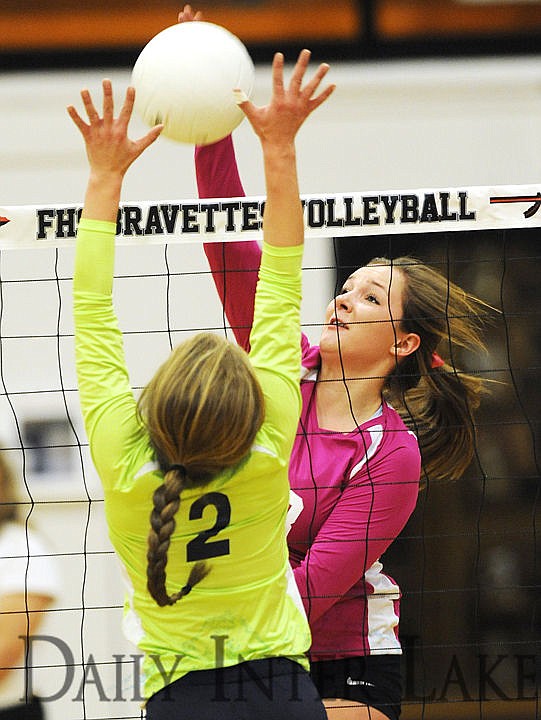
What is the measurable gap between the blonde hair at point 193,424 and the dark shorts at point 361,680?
2.43 ft

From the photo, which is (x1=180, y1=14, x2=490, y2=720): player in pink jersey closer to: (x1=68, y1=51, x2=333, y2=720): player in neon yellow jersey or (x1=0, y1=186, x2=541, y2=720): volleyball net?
(x1=68, y1=51, x2=333, y2=720): player in neon yellow jersey

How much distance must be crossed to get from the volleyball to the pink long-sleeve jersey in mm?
165

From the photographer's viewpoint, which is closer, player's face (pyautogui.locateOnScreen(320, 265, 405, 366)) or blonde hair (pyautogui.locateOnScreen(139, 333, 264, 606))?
blonde hair (pyautogui.locateOnScreen(139, 333, 264, 606))

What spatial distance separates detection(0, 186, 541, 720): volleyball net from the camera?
3.97 meters

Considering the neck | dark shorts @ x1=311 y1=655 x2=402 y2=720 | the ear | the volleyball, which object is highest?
the volleyball

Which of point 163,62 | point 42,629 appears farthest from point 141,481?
point 42,629

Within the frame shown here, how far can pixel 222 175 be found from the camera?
7.68ft

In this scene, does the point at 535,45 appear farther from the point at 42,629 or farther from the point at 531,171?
the point at 42,629

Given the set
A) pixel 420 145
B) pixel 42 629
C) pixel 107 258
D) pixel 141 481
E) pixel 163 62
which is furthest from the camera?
pixel 420 145

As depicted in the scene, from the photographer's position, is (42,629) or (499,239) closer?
(42,629)

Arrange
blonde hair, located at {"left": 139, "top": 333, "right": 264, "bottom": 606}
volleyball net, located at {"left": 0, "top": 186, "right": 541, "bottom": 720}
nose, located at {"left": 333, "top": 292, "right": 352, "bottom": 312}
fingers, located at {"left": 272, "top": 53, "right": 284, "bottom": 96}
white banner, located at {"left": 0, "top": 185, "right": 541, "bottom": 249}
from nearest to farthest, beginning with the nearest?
blonde hair, located at {"left": 139, "top": 333, "right": 264, "bottom": 606}, fingers, located at {"left": 272, "top": 53, "right": 284, "bottom": 96}, white banner, located at {"left": 0, "top": 185, "right": 541, "bottom": 249}, nose, located at {"left": 333, "top": 292, "right": 352, "bottom": 312}, volleyball net, located at {"left": 0, "top": 186, "right": 541, "bottom": 720}

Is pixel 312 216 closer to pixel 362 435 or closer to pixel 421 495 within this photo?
pixel 362 435

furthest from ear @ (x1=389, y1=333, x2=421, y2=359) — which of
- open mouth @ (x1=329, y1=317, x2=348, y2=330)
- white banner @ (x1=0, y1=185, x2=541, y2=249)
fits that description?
white banner @ (x1=0, y1=185, x2=541, y2=249)

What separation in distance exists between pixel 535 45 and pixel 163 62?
259cm
